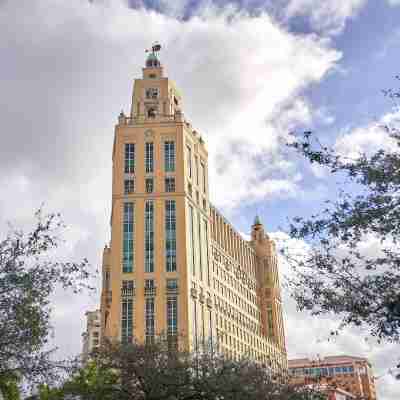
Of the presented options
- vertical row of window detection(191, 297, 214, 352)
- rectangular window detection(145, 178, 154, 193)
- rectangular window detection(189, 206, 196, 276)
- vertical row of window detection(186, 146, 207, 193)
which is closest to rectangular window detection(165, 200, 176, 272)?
rectangular window detection(189, 206, 196, 276)

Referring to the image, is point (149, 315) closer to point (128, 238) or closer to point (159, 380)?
point (128, 238)

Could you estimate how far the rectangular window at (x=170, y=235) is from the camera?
Answer: 91.8 meters

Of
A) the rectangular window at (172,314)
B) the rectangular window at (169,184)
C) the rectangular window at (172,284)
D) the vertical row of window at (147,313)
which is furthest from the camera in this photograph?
the rectangular window at (169,184)

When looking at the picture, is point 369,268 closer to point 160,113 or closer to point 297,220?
point 297,220

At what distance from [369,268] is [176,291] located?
7211 centimetres

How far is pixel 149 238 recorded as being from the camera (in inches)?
3669

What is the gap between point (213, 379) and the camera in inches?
1357

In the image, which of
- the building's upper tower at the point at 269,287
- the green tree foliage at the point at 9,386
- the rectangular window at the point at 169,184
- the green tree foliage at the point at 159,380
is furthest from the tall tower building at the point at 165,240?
the green tree foliage at the point at 9,386

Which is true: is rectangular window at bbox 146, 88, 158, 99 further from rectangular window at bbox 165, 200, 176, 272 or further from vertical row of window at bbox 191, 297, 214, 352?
vertical row of window at bbox 191, 297, 214, 352

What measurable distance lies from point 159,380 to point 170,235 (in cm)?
6026

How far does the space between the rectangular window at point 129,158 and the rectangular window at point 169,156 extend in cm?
540

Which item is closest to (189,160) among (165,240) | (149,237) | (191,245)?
(191,245)

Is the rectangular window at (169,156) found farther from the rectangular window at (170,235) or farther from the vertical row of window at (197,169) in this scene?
the rectangular window at (170,235)

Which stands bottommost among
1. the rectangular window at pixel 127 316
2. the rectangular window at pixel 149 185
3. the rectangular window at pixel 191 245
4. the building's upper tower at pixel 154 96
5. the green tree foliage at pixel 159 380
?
the green tree foliage at pixel 159 380
